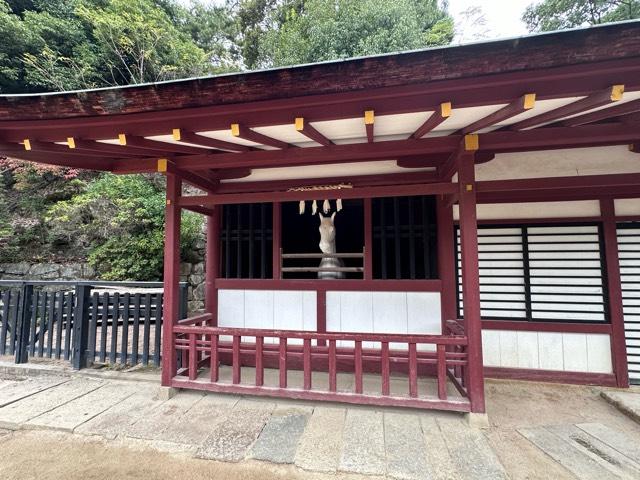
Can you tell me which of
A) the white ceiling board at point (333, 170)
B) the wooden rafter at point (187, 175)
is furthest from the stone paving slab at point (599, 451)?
the wooden rafter at point (187, 175)

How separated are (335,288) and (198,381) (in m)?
1.64

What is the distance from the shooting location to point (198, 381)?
2803 mm

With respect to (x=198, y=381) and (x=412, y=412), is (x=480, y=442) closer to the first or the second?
(x=412, y=412)

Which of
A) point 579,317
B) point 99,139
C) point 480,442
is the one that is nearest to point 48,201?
point 99,139

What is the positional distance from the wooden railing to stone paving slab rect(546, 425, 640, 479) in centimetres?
70

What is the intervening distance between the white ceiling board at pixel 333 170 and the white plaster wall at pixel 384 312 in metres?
1.35

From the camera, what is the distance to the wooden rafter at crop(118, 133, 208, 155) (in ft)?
7.47

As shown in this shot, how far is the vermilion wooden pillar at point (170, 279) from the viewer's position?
284 cm

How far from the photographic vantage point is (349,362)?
10.7ft

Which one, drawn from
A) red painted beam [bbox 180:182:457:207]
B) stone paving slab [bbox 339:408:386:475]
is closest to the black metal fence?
red painted beam [bbox 180:182:457:207]

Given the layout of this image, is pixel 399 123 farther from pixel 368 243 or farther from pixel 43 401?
pixel 43 401

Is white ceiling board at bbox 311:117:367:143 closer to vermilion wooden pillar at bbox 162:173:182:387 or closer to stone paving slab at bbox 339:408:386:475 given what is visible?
vermilion wooden pillar at bbox 162:173:182:387

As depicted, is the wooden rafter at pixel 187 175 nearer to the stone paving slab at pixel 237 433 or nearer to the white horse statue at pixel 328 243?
the white horse statue at pixel 328 243

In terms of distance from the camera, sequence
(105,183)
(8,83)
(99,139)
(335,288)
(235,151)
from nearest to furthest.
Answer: (99,139) < (235,151) < (335,288) < (105,183) < (8,83)
